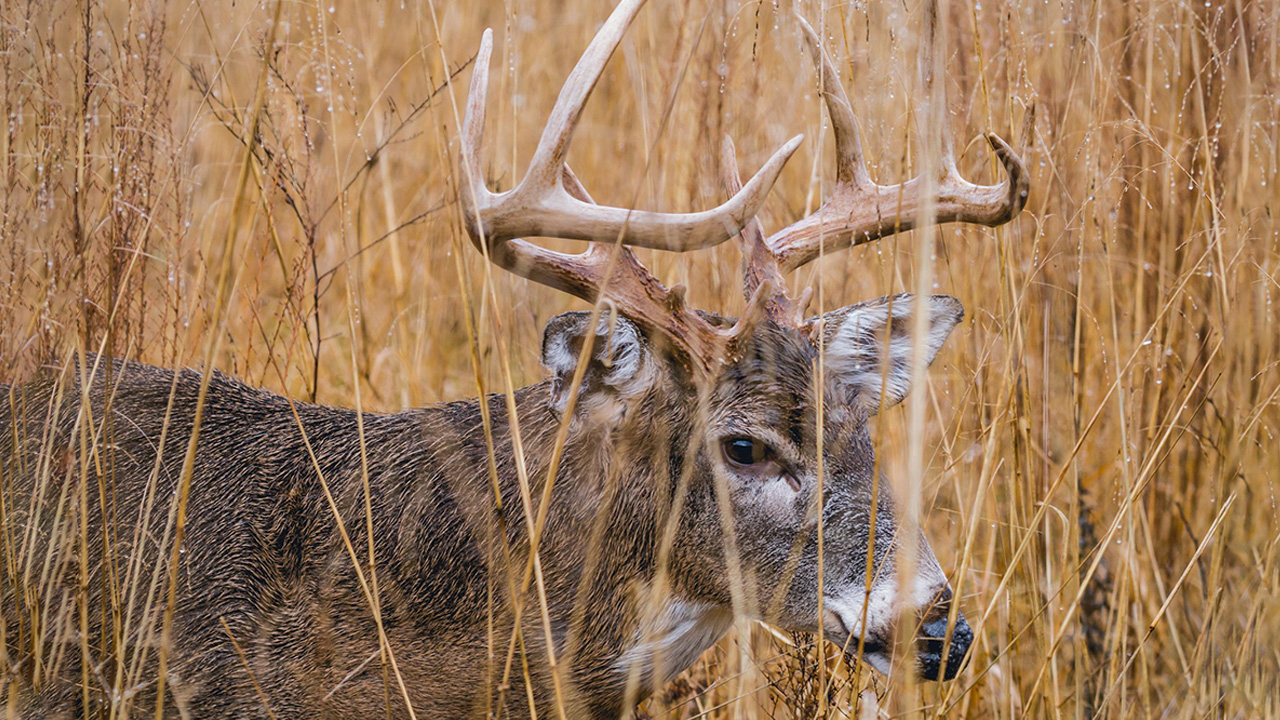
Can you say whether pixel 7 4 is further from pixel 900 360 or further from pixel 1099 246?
pixel 1099 246

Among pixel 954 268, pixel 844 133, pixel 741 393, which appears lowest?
pixel 741 393

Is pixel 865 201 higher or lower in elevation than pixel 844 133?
lower

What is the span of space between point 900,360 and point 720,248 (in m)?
1.61

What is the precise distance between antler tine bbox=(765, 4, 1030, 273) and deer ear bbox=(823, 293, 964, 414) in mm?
198

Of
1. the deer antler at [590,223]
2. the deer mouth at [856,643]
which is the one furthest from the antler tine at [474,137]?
the deer mouth at [856,643]

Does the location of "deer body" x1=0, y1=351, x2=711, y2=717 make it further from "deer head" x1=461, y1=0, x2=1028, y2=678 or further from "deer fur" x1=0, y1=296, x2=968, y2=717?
"deer head" x1=461, y1=0, x2=1028, y2=678

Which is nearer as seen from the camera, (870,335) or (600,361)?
(600,361)

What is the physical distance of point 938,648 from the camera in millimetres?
2779

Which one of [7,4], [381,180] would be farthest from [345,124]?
[7,4]

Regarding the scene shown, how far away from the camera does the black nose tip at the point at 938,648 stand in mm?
2762

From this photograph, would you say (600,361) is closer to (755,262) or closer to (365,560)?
(755,262)

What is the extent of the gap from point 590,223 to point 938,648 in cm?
128

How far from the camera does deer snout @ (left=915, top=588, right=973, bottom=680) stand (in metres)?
2.76

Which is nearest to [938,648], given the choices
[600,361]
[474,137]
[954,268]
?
[600,361]
